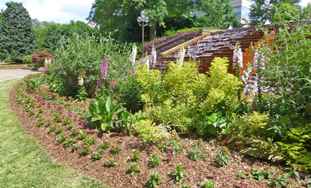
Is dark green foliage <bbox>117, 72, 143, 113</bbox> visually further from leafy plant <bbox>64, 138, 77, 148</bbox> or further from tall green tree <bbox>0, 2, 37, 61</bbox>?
tall green tree <bbox>0, 2, 37, 61</bbox>

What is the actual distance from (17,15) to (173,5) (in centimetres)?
1521

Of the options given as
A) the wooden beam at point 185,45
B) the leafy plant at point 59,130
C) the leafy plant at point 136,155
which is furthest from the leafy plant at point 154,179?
the wooden beam at point 185,45

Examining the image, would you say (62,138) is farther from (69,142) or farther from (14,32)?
(14,32)

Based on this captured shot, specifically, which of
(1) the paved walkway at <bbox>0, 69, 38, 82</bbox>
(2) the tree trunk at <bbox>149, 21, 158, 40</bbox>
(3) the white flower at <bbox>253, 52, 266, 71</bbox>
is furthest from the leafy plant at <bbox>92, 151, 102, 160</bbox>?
(2) the tree trunk at <bbox>149, 21, 158, 40</bbox>

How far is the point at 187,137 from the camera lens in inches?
140

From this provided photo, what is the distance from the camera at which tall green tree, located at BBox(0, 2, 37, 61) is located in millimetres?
21516

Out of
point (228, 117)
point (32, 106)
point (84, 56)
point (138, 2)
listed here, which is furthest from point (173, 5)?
point (228, 117)

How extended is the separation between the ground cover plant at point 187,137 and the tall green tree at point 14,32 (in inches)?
819

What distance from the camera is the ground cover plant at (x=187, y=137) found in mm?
2549

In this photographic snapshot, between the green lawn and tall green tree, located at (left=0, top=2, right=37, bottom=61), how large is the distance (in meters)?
20.8

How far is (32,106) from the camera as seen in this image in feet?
18.3

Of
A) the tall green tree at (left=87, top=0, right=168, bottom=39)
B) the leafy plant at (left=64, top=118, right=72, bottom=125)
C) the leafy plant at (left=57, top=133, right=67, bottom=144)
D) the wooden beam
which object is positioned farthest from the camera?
the tall green tree at (left=87, top=0, right=168, bottom=39)

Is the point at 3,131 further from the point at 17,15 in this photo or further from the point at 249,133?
the point at 17,15

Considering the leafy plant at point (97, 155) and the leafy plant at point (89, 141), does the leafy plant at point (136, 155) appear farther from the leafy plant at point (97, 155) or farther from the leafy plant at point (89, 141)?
the leafy plant at point (89, 141)
